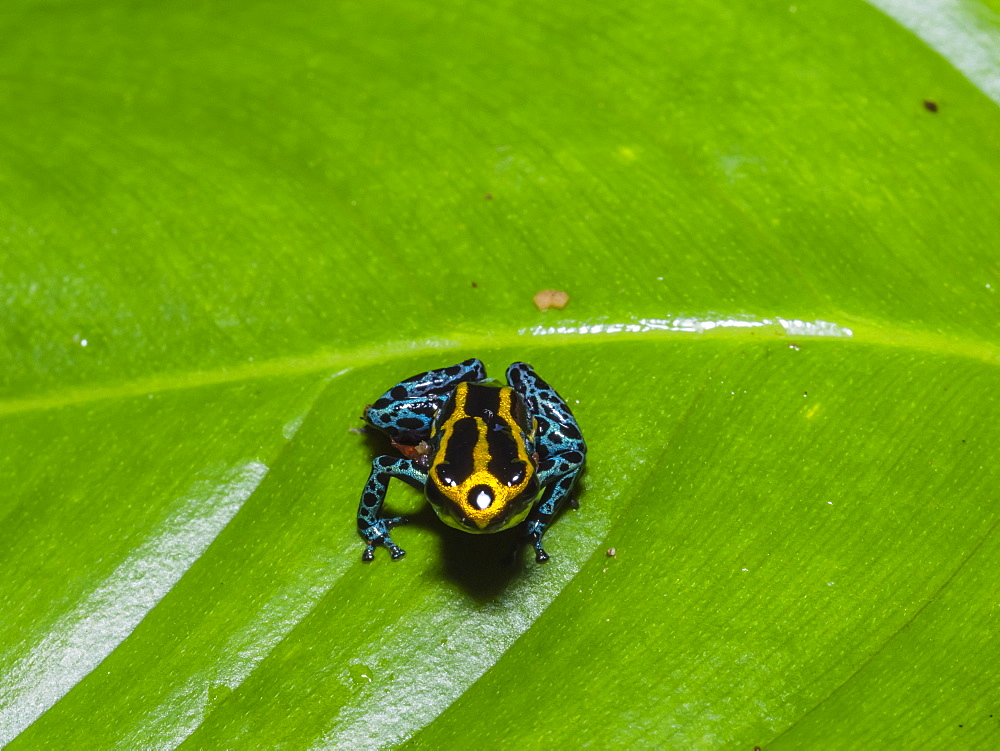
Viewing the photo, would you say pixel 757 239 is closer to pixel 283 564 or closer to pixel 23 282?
pixel 283 564

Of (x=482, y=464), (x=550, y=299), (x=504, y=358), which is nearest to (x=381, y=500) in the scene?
(x=482, y=464)

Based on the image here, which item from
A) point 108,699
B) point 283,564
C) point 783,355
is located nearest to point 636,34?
point 783,355

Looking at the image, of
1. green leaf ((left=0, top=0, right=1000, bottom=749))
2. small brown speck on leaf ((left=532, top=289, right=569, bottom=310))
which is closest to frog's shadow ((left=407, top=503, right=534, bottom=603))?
green leaf ((left=0, top=0, right=1000, bottom=749))

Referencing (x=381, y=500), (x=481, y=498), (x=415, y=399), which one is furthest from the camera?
(x=415, y=399)

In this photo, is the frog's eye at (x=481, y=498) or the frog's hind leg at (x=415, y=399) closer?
the frog's eye at (x=481, y=498)

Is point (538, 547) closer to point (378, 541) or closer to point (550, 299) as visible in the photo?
point (378, 541)

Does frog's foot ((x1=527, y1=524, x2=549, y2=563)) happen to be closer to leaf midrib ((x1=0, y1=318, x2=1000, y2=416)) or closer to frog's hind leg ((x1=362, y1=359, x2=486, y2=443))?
frog's hind leg ((x1=362, y1=359, x2=486, y2=443))

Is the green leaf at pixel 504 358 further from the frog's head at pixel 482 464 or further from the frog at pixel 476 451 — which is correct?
the frog's head at pixel 482 464

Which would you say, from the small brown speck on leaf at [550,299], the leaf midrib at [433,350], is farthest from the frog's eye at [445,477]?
the small brown speck on leaf at [550,299]
